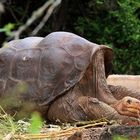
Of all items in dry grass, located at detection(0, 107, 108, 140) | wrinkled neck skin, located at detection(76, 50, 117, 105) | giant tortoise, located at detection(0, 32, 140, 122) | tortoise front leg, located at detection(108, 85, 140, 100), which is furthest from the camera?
tortoise front leg, located at detection(108, 85, 140, 100)

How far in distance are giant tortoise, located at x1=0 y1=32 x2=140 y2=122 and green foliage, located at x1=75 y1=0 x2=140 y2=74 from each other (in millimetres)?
4417

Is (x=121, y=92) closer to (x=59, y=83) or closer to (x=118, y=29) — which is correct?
(x=59, y=83)

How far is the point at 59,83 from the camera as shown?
5246 mm

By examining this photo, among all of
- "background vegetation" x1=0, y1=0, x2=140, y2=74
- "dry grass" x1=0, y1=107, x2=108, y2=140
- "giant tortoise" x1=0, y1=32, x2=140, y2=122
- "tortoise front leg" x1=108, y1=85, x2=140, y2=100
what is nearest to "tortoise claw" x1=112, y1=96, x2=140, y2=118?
"giant tortoise" x1=0, y1=32, x2=140, y2=122

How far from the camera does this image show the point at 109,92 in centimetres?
570

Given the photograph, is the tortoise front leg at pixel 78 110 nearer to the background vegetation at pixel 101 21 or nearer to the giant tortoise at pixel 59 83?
the giant tortoise at pixel 59 83

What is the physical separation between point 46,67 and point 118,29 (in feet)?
16.8

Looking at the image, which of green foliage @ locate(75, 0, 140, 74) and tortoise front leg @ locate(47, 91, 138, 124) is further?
green foliage @ locate(75, 0, 140, 74)

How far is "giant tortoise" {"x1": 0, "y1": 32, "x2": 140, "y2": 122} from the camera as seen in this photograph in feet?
17.1

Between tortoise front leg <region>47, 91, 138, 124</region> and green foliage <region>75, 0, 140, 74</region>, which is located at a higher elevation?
tortoise front leg <region>47, 91, 138, 124</region>

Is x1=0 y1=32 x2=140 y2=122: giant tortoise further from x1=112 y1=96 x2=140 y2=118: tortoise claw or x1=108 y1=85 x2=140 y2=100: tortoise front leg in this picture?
x1=108 y1=85 x2=140 y2=100: tortoise front leg

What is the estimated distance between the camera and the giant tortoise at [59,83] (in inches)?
205

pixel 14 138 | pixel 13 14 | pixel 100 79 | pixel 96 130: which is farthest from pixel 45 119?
pixel 13 14

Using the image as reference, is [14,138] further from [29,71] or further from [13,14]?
[13,14]
